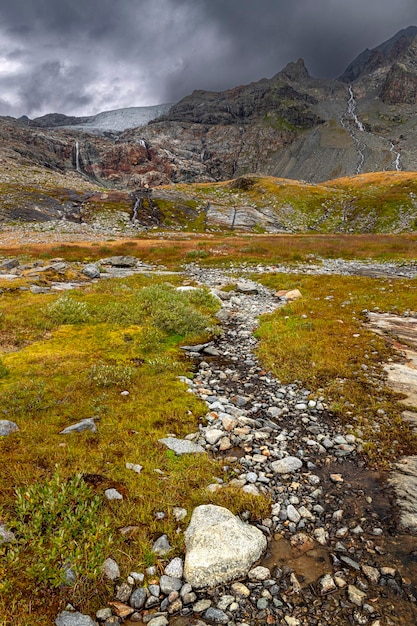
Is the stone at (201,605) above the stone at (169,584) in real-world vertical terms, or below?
below

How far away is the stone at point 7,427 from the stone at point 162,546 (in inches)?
155

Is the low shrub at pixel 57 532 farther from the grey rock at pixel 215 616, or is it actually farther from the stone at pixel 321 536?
the stone at pixel 321 536

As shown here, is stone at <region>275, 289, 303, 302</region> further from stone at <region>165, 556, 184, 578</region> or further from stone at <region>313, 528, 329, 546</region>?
stone at <region>165, 556, 184, 578</region>

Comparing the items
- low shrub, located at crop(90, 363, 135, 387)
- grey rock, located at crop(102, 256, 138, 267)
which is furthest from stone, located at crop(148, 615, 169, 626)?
grey rock, located at crop(102, 256, 138, 267)

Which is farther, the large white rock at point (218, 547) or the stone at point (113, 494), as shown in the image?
the stone at point (113, 494)

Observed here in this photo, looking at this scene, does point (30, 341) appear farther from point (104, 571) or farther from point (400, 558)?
point (400, 558)

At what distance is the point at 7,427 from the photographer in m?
6.77

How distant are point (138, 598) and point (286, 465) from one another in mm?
3517

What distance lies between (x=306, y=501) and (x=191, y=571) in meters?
2.39

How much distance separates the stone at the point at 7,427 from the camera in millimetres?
6609

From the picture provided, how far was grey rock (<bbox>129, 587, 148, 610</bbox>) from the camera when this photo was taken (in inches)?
158

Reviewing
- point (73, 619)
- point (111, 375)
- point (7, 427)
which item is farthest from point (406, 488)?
point (7, 427)

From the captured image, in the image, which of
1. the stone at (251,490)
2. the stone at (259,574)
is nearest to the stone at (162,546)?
the stone at (259,574)

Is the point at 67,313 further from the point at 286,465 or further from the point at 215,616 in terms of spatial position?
the point at 215,616
